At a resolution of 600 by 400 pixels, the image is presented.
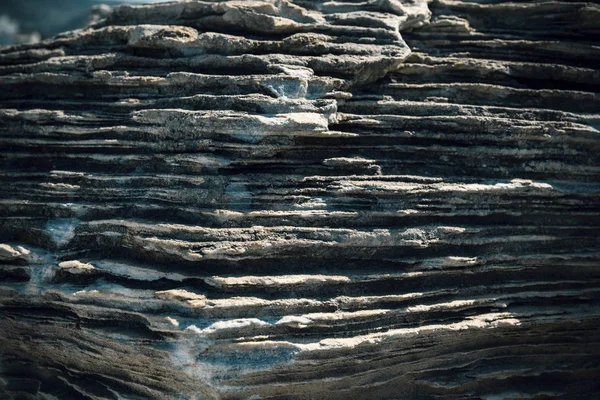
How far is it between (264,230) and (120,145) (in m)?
1.41

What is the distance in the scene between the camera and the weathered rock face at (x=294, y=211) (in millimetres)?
4234

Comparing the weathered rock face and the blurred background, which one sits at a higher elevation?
the blurred background

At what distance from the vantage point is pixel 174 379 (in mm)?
4258

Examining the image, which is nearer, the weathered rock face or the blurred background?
the weathered rock face

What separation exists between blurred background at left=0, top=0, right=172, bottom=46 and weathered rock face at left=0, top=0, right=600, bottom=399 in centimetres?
294

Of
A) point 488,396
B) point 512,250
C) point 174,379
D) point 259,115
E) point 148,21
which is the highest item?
point 148,21

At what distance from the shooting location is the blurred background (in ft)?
25.9

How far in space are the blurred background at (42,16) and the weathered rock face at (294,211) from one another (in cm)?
294

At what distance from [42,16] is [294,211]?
5.80 metres

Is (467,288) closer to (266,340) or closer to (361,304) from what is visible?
(361,304)

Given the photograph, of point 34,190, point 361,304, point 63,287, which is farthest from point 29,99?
point 361,304

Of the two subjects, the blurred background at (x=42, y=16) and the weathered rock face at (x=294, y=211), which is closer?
the weathered rock face at (x=294, y=211)

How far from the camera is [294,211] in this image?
4.39m

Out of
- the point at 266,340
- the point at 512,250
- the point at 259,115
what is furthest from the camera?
the point at 512,250
